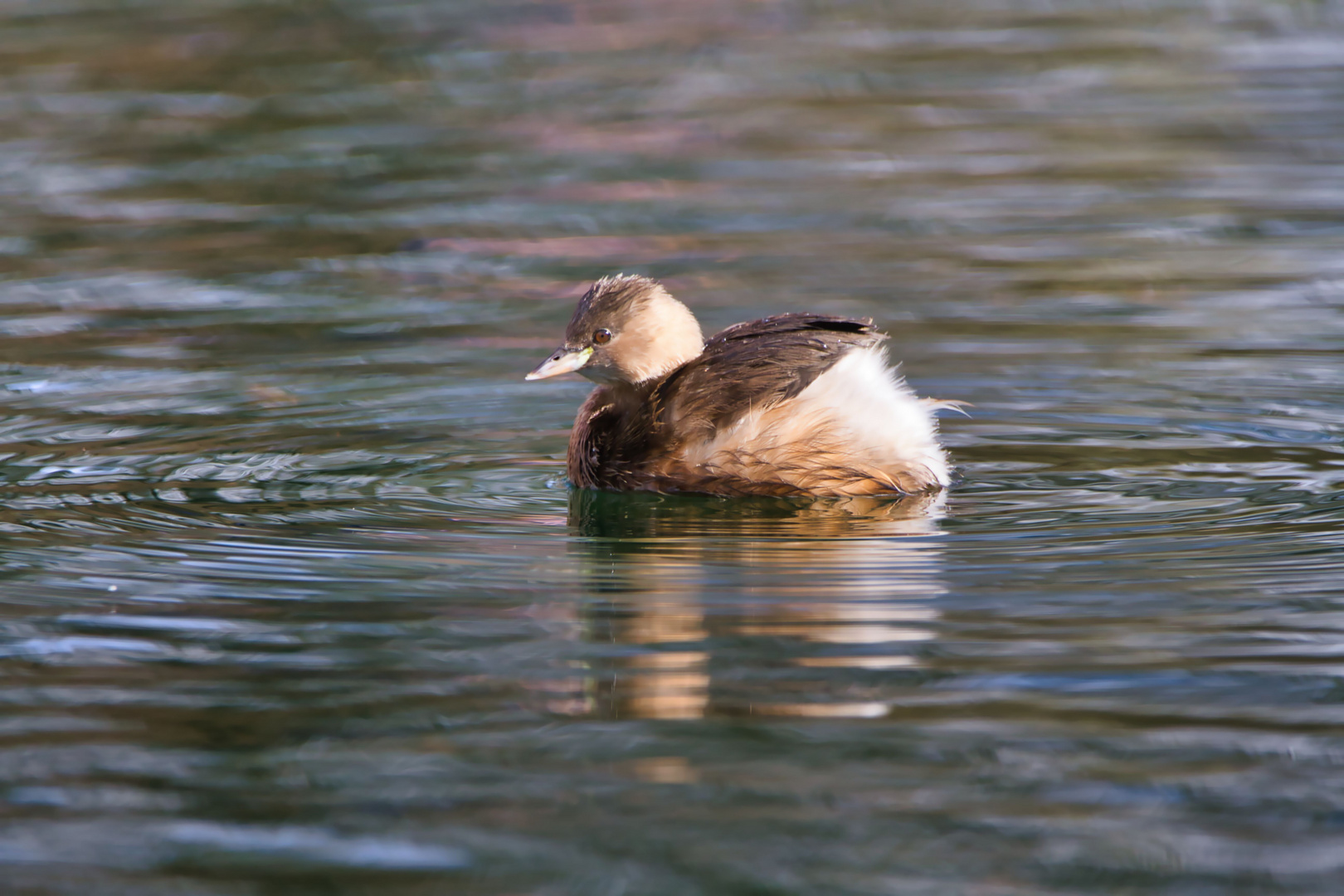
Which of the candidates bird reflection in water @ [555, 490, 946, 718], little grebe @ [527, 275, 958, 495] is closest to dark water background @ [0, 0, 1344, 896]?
bird reflection in water @ [555, 490, 946, 718]

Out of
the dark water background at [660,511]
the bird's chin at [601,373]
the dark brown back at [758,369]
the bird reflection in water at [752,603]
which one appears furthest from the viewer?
the bird's chin at [601,373]

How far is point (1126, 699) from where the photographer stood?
4.12 metres

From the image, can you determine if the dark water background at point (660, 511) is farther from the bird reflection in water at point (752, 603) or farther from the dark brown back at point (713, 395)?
the dark brown back at point (713, 395)

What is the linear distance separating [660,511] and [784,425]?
0.48m

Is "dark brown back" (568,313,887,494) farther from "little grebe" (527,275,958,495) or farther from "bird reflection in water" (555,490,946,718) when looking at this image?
"bird reflection in water" (555,490,946,718)

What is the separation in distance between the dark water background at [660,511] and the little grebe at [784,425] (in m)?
0.15

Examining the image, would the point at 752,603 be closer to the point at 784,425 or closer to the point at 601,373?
the point at 784,425

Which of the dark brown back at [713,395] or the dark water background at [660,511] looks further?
the dark brown back at [713,395]

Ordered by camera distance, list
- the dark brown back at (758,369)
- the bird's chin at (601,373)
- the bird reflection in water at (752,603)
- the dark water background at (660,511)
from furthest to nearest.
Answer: the bird's chin at (601,373) → the dark brown back at (758,369) → the bird reflection in water at (752,603) → the dark water background at (660,511)

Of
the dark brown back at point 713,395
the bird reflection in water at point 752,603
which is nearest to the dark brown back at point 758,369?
the dark brown back at point 713,395

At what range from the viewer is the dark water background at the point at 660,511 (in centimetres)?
361

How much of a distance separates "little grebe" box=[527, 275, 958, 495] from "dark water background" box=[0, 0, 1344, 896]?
6.0 inches

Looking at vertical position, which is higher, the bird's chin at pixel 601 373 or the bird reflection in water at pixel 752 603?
the bird's chin at pixel 601 373

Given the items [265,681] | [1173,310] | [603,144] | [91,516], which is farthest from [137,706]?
[603,144]
